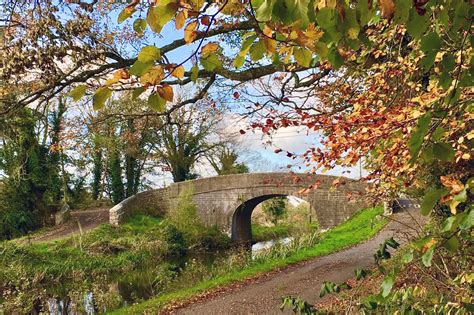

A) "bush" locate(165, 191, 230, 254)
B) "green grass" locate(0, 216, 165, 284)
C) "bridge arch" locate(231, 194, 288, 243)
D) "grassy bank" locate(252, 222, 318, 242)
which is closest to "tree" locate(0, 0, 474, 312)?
"green grass" locate(0, 216, 165, 284)

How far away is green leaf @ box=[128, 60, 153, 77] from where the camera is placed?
972mm

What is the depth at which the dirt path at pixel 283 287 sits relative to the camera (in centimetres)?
781

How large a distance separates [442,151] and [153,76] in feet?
3.11

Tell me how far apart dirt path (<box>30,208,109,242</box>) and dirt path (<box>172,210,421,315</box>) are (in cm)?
1257

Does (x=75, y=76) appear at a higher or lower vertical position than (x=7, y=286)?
higher

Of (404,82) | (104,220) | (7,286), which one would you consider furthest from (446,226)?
(104,220)

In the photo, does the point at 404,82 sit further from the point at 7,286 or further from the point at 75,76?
the point at 7,286

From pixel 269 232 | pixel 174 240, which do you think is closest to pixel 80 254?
pixel 174 240

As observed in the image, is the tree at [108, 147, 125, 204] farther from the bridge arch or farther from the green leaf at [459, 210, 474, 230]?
the green leaf at [459, 210, 474, 230]

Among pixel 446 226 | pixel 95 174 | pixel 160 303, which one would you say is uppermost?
pixel 95 174

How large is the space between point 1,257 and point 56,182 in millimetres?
10221

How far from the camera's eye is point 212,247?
21188 mm

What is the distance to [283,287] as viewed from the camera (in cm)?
892

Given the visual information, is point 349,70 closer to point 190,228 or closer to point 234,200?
point 190,228
